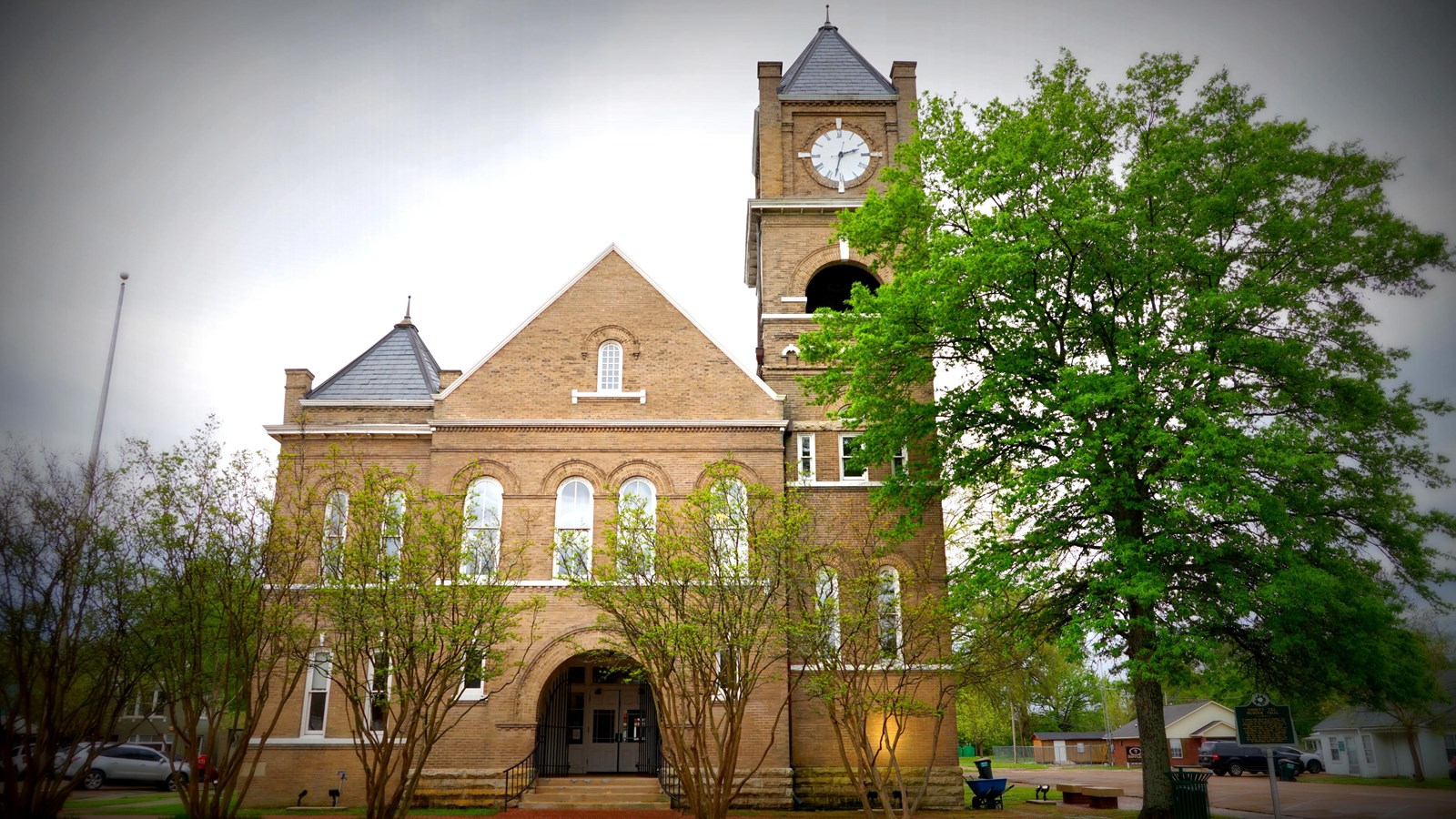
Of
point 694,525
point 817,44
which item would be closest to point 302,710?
point 694,525

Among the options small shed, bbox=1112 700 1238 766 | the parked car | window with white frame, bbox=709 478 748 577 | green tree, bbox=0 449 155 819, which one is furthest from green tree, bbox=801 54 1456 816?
small shed, bbox=1112 700 1238 766

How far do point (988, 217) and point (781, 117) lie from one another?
12274 mm

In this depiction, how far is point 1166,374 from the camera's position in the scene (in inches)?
742

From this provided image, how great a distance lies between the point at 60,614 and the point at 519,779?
1069 cm

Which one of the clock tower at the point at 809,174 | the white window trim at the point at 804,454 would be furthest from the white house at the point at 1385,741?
the clock tower at the point at 809,174

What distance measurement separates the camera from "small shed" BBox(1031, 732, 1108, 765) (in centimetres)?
6769

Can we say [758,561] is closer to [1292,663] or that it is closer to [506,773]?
[506,773]

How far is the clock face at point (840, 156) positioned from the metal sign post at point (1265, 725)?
60.3ft

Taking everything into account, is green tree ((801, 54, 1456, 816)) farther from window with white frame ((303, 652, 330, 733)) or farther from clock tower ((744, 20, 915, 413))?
window with white frame ((303, 652, 330, 733))

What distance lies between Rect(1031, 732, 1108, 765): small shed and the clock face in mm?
51932

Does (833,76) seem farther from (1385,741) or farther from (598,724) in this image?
(1385,741)

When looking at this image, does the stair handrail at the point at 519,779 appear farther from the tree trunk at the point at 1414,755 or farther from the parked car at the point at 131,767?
the tree trunk at the point at 1414,755

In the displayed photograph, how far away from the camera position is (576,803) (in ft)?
76.7

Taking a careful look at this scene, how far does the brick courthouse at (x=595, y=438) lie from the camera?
2453 centimetres
